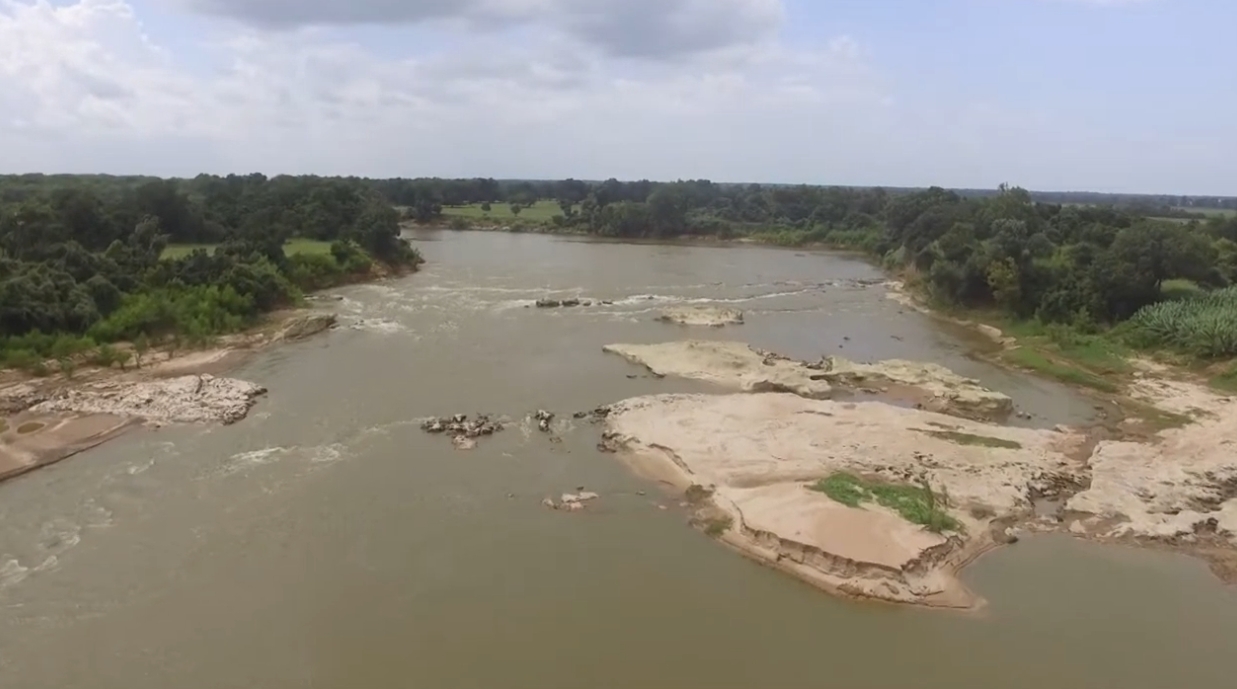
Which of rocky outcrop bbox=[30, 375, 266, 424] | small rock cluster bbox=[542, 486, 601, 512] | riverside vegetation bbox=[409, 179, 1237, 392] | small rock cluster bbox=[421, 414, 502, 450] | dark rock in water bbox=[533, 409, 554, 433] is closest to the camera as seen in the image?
small rock cluster bbox=[542, 486, 601, 512]

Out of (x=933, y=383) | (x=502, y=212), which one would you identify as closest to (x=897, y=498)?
(x=933, y=383)

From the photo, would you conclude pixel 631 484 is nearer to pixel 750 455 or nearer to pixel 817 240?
pixel 750 455

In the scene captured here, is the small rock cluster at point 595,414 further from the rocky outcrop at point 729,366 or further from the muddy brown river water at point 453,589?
the rocky outcrop at point 729,366

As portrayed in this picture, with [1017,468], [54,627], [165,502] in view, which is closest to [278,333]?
[165,502]

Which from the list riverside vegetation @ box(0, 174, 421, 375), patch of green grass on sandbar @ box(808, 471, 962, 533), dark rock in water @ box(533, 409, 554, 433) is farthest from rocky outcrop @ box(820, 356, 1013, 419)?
riverside vegetation @ box(0, 174, 421, 375)

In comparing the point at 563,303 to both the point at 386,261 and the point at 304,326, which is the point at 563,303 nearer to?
the point at 304,326

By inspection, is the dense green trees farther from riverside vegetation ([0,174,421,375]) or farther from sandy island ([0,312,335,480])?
sandy island ([0,312,335,480])
